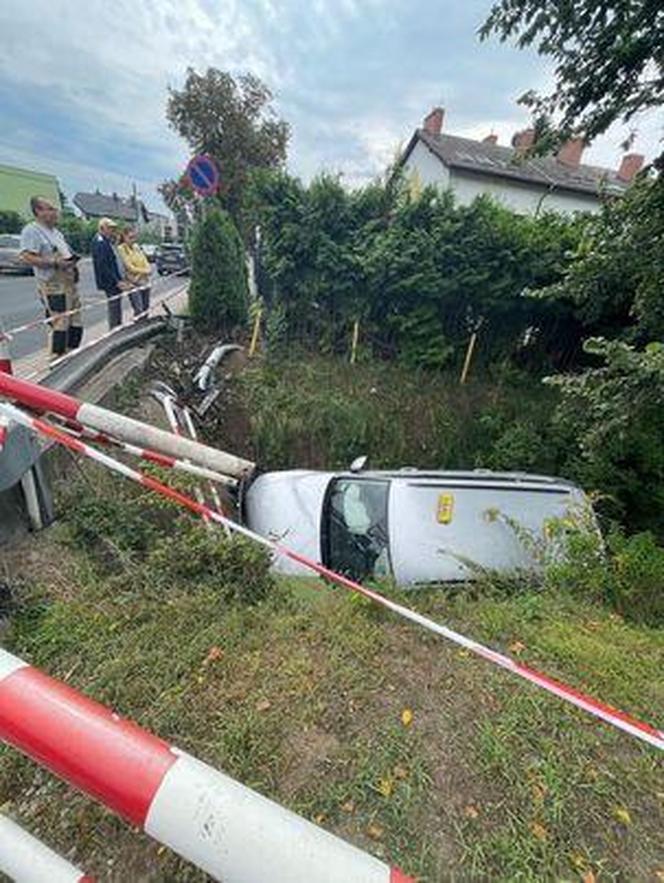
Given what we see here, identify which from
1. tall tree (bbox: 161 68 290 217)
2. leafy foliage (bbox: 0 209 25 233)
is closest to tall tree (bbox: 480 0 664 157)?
tall tree (bbox: 161 68 290 217)

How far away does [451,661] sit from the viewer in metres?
2.40

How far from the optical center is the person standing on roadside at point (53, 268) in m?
5.19

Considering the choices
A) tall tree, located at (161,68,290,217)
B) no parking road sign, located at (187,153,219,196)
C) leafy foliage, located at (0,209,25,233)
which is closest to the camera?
no parking road sign, located at (187,153,219,196)

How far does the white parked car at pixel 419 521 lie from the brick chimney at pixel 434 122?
992 inches

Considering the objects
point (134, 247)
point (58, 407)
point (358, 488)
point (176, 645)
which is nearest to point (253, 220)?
point (134, 247)

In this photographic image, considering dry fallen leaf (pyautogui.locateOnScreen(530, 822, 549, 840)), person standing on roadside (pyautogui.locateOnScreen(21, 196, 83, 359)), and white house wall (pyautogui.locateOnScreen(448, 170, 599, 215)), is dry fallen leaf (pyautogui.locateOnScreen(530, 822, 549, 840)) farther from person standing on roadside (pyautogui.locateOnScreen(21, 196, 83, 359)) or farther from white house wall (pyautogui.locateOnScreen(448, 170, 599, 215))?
white house wall (pyautogui.locateOnScreen(448, 170, 599, 215))

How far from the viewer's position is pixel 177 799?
0.70m

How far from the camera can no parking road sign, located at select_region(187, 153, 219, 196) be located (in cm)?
712

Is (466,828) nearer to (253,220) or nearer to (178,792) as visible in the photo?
(178,792)

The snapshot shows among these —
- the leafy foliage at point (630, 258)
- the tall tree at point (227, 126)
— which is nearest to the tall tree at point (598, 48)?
the leafy foliage at point (630, 258)

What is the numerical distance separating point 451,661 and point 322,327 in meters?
7.38

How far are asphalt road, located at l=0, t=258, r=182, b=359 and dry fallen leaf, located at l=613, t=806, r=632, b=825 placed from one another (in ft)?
24.0

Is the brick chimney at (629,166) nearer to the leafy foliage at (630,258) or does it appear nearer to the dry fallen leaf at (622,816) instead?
the leafy foliage at (630,258)

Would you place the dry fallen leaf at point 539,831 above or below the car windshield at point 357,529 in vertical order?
above
